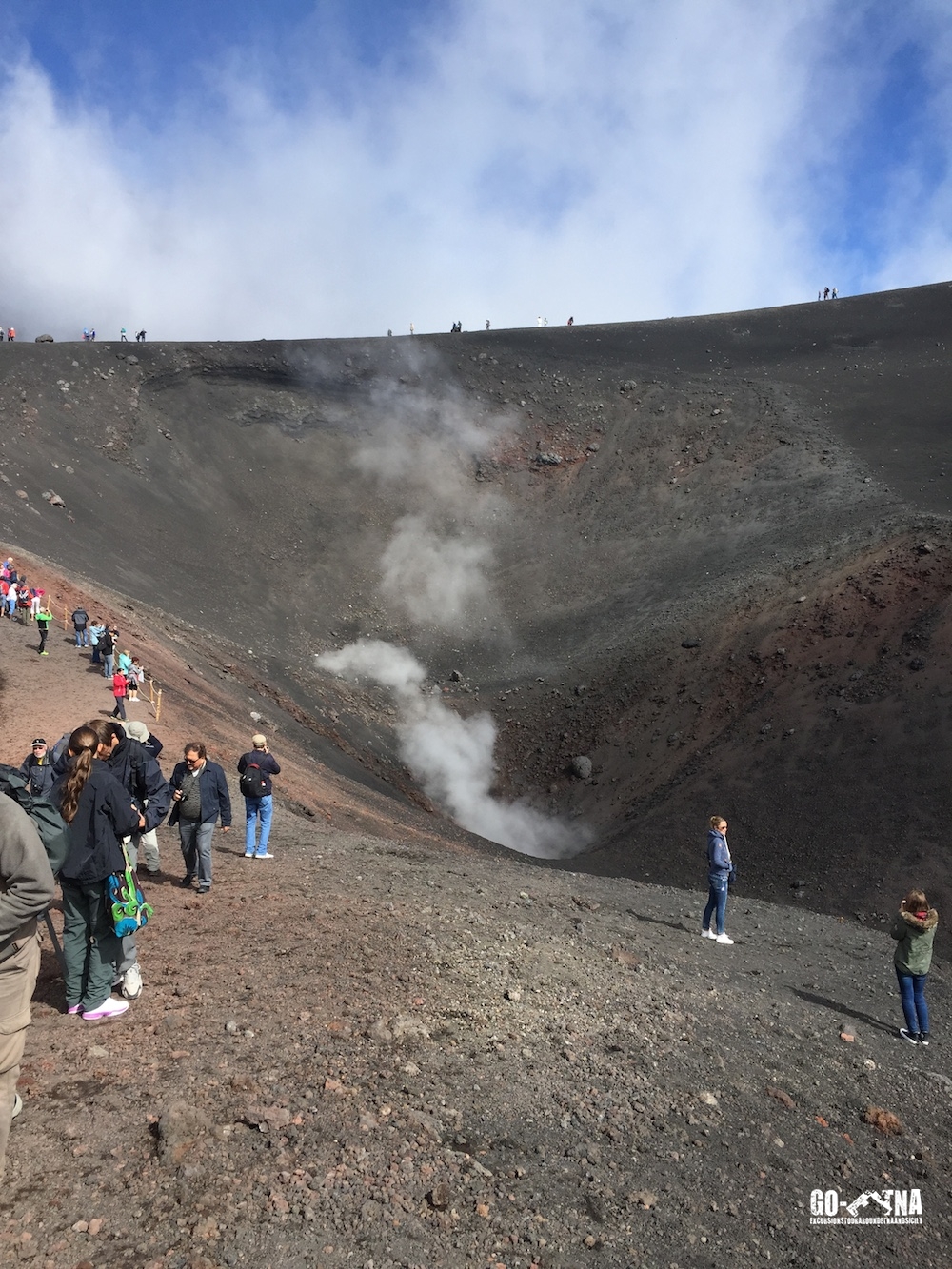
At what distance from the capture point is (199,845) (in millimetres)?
9031

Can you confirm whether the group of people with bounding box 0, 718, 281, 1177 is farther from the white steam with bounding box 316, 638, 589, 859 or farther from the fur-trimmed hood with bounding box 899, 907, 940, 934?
the white steam with bounding box 316, 638, 589, 859

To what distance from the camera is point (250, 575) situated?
131 feet

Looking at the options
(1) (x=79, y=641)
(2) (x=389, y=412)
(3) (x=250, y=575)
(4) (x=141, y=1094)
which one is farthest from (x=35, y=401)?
(4) (x=141, y=1094)

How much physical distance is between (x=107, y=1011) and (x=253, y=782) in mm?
4792

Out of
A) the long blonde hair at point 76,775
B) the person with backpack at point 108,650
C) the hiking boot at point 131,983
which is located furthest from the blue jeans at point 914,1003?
the person with backpack at point 108,650

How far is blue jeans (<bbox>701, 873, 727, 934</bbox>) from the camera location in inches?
476

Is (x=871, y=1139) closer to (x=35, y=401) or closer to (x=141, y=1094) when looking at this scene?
(x=141, y=1094)

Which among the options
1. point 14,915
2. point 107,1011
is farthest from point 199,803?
point 14,915

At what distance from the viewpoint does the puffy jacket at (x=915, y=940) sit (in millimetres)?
9141

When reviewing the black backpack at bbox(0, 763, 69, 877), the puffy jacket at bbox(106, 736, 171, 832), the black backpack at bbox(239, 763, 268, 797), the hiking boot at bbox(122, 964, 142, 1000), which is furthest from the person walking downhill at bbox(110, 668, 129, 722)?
the black backpack at bbox(0, 763, 69, 877)

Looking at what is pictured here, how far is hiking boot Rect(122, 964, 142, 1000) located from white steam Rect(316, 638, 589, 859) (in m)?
17.9

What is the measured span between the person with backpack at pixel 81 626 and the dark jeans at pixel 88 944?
17.0m

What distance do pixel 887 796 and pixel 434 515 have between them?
104 ft

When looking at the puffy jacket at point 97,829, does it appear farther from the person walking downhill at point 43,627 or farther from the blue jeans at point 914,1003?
the person walking downhill at point 43,627
